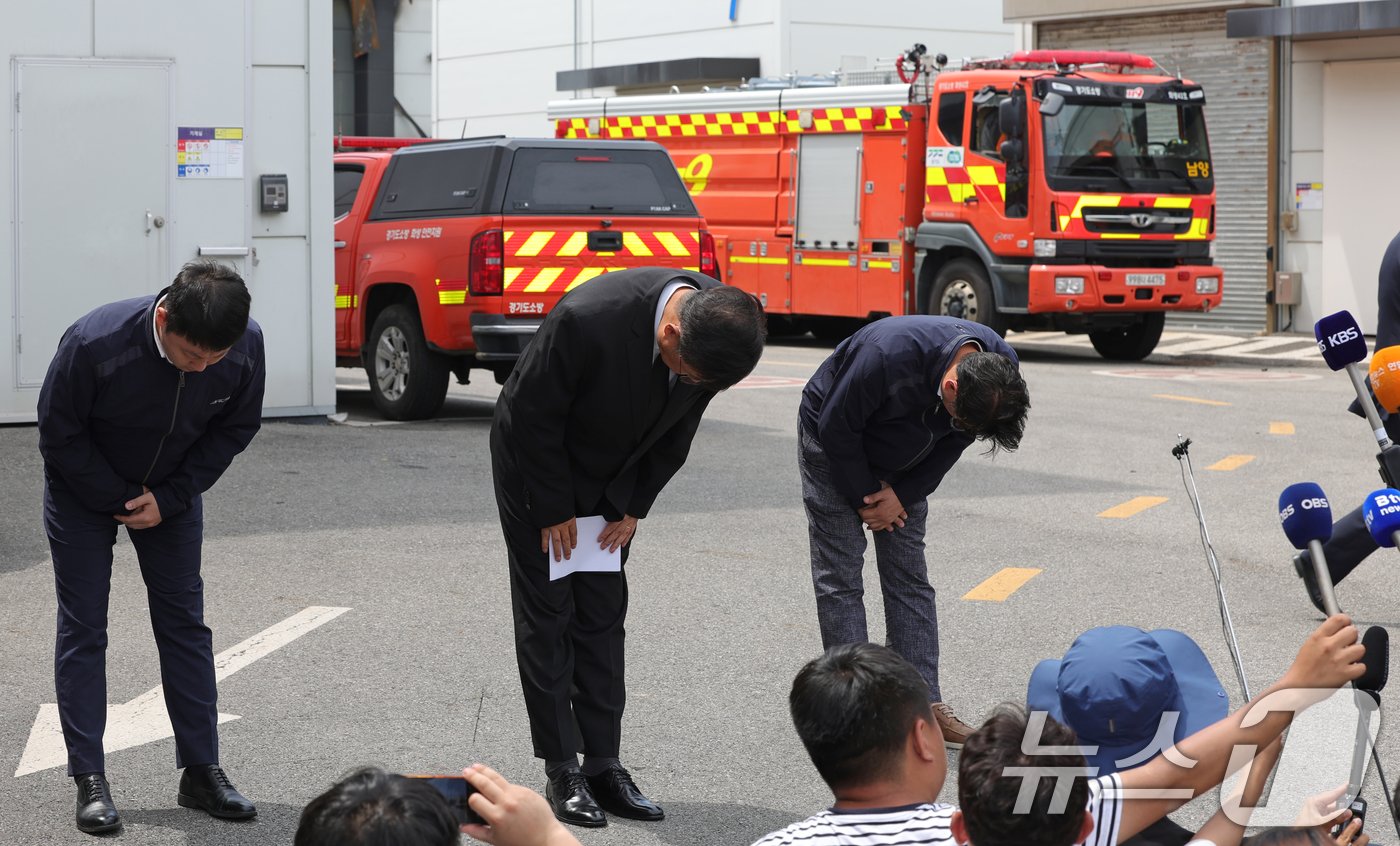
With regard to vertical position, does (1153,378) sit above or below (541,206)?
below

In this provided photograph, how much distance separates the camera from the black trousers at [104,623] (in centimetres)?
496

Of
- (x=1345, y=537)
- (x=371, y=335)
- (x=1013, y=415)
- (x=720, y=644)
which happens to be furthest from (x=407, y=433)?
(x=1013, y=415)

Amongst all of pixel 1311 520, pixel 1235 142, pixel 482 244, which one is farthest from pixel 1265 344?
pixel 1311 520

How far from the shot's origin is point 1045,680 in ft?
11.9

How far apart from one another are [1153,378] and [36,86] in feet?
35.2

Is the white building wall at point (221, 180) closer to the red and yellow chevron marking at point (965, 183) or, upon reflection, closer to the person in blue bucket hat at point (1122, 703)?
the red and yellow chevron marking at point (965, 183)

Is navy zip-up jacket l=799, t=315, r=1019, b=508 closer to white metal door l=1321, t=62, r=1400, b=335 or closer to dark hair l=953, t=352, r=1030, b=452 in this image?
dark hair l=953, t=352, r=1030, b=452

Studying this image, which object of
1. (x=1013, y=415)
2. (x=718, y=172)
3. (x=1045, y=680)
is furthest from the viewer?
(x=718, y=172)

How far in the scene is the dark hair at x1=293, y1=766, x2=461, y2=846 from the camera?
94.6 inches

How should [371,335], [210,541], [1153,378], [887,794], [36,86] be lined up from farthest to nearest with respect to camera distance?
[1153,378] → [371,335] → [36,86] → [210,541] → [887,794]

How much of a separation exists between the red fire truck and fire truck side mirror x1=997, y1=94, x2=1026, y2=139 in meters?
0.01

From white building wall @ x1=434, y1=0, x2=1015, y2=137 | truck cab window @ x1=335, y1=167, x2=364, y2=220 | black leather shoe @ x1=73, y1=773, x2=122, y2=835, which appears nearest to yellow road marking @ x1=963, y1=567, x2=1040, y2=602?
black leather shoe @ x1=73, y1=773, x2=122, y2=835

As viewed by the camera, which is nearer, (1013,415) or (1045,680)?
(1045,680)

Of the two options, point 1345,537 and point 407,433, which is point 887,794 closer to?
point 1345,537
